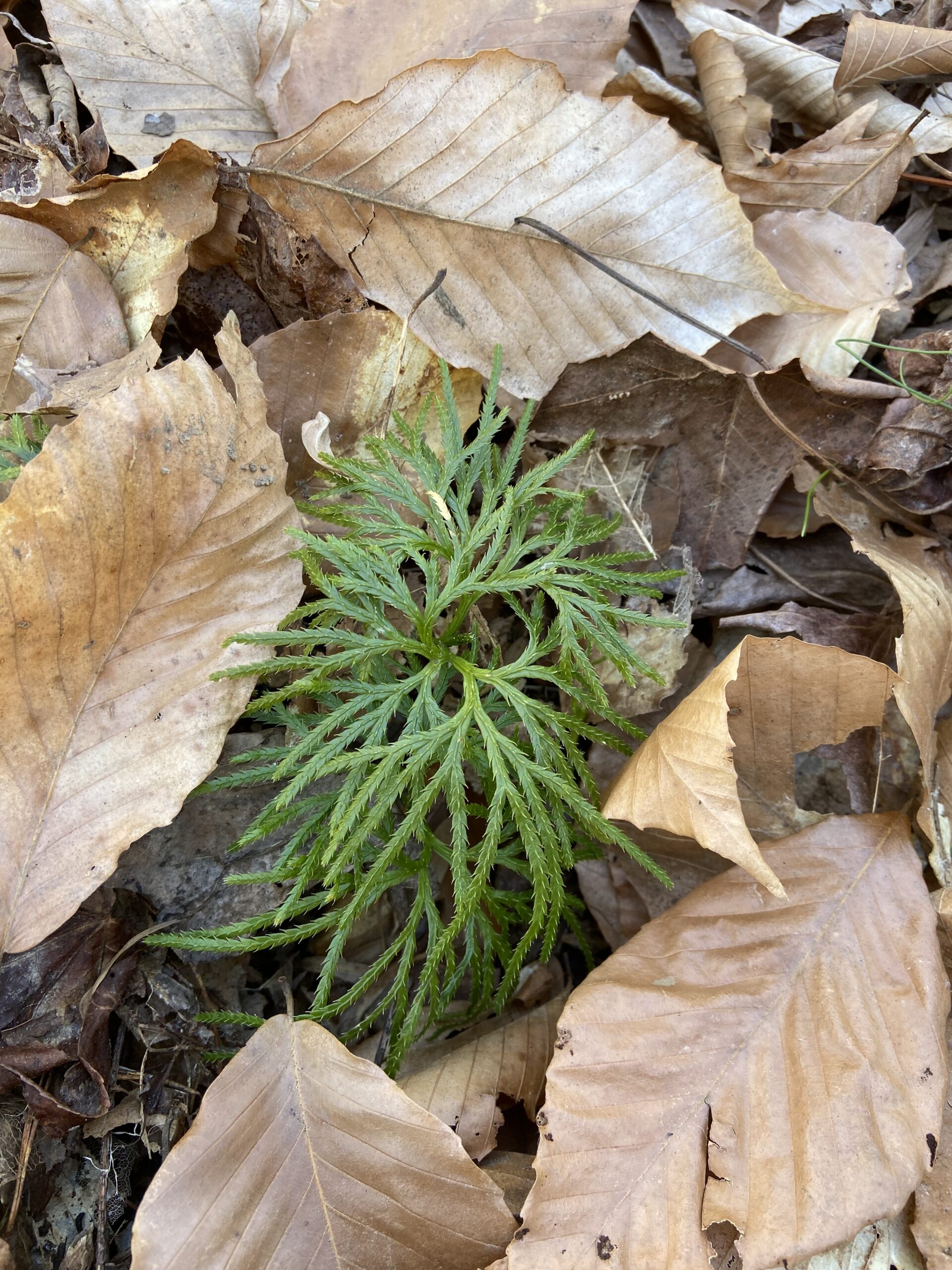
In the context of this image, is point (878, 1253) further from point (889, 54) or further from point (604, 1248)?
point (889, 54)

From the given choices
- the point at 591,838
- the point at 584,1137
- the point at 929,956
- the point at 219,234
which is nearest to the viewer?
the point at 584,1137

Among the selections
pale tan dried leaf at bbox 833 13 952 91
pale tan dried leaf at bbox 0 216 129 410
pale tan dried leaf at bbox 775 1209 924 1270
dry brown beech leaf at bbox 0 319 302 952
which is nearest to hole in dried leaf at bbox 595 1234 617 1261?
pale tan dried leaf at bbox 775 1209 924 1270

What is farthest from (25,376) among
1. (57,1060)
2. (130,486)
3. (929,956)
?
(929,956)

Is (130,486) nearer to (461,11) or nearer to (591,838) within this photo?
(591,838)

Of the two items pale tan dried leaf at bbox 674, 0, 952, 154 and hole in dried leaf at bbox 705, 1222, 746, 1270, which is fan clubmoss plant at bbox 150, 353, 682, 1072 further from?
pale tan dried leaf at bbox 674, 0, 952, 154

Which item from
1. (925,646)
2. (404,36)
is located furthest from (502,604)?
(404,36)
